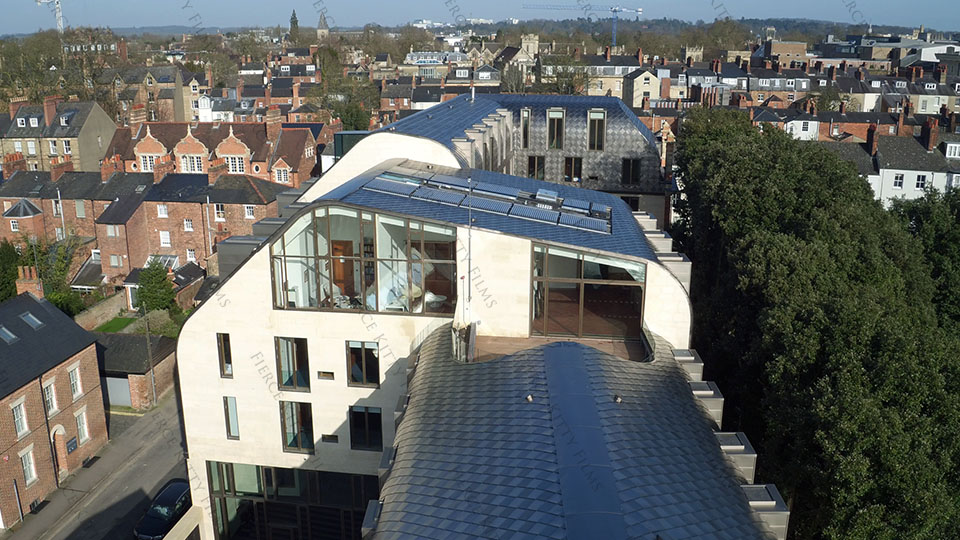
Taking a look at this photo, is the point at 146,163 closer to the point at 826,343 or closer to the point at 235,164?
the point at 235,164

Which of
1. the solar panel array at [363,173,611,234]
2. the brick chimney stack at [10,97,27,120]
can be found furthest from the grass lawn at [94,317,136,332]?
the brick chimney stack at [10,97,27,120]

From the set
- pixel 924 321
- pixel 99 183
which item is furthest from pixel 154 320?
pixel 924 321

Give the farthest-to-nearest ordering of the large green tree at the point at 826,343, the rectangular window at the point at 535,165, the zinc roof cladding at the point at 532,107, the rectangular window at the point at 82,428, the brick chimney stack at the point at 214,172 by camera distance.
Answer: the brick chimney stack at the point at 214,172 < the rectangular window at the point at 535,165 < the zinc roof cladding at the point at 532,107 < the rectangular window at the point at 82,428 < the large green tree at the point at 826,343

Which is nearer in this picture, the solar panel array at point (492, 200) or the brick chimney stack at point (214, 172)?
the solar panel array at point (492, 200)

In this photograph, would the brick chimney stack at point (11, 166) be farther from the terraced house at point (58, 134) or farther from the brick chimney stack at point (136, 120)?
the terraced house at point (58, 134)

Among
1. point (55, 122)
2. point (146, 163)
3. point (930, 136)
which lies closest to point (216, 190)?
point (146, 163)

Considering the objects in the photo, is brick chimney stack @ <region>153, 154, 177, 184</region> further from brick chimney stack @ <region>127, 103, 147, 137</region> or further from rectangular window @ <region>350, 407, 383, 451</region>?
rectangular window @ <region>350, 407, 383, 451</region>

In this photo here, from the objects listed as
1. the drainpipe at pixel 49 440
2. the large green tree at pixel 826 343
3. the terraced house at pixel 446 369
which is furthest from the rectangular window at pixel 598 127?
the drainpipe at pixel 49 440
